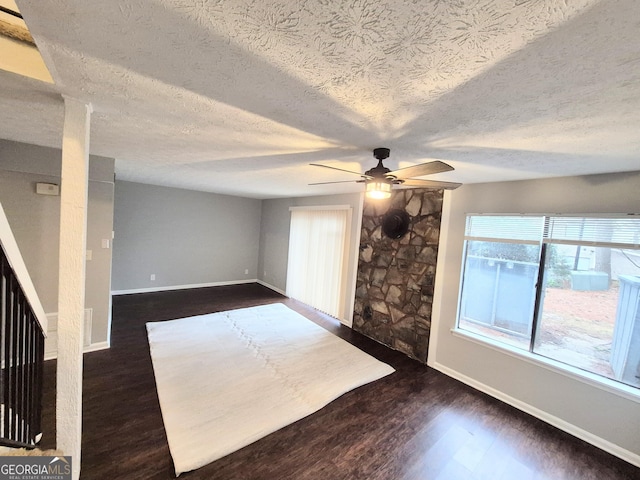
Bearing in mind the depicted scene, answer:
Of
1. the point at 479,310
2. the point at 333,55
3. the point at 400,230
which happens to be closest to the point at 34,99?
the point at 333,55

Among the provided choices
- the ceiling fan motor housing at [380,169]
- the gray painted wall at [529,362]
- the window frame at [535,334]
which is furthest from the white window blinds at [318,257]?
the ceiling fan motor housing at [380,169]

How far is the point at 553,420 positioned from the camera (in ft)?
8.07

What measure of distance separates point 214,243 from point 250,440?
5.05m

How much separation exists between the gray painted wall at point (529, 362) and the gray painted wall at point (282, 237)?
4.95ft

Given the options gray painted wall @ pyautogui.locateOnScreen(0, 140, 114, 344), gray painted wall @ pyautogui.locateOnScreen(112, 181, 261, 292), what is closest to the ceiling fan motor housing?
gray painted wall @ pyautogui.locateOnScreen(0, 140, 114, 344)

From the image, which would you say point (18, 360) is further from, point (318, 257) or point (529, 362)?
point (318, 257)

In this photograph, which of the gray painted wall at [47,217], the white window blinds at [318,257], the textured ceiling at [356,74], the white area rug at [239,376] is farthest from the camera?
the white window blinds at [318,257]

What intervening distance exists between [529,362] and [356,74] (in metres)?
3.20

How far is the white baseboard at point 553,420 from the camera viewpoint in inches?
83.8

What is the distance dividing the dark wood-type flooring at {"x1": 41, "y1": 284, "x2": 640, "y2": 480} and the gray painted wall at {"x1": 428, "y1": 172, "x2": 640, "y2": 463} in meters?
0.16

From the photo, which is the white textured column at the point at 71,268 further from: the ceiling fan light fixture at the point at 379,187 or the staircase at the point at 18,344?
the ceiling fan light fixture at the point at 379,187

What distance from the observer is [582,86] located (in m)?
1.01

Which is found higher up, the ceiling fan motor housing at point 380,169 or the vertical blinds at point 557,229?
the ceiling fan motor housing at point 380,169

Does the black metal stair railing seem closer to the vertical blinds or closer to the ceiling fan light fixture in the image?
the ceiling fan light fixture
